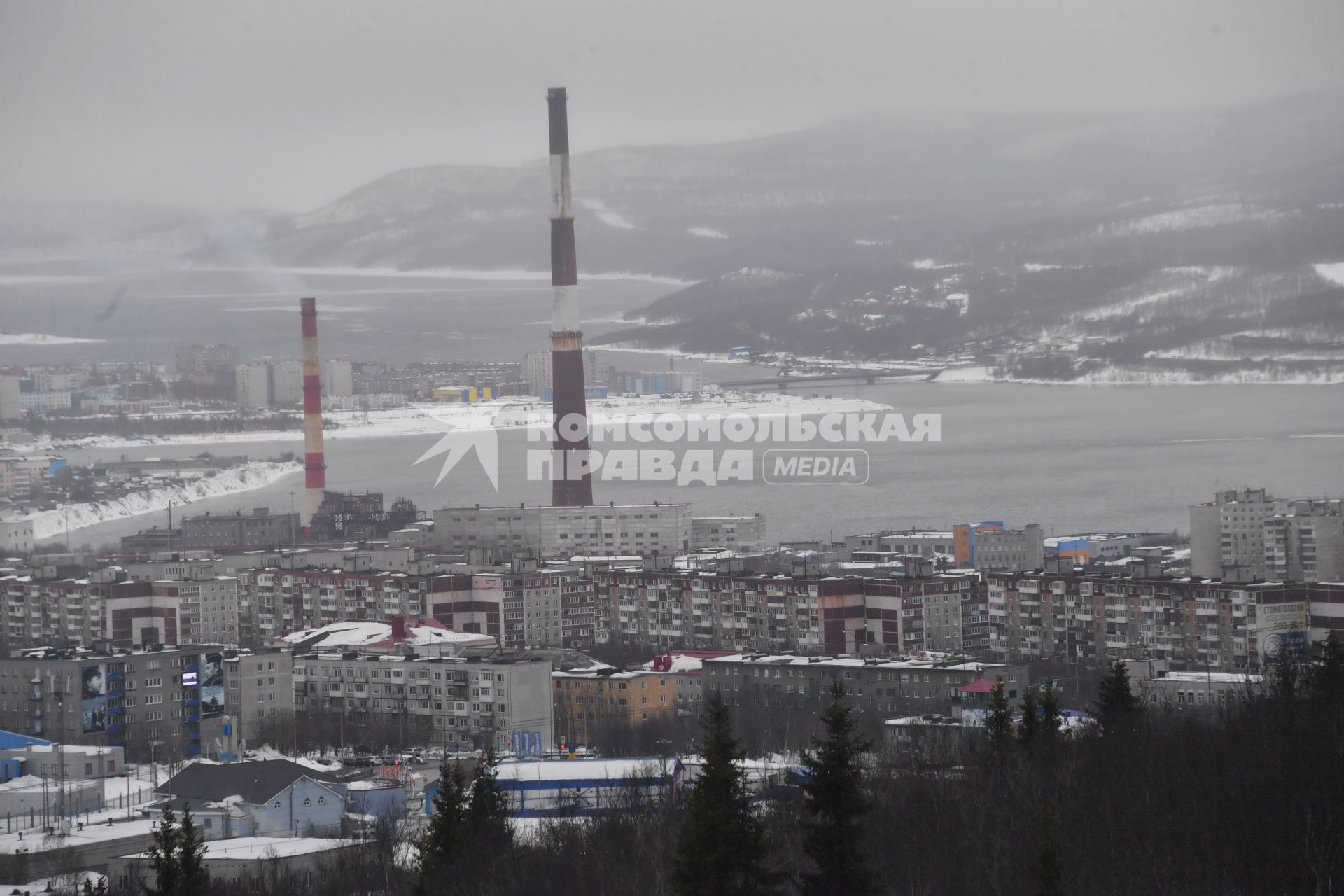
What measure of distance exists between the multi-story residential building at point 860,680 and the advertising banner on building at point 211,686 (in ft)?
5.24

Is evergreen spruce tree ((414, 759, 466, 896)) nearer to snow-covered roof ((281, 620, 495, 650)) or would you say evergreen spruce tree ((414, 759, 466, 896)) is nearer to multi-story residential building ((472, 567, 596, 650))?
snow-covered roof ((281, 620, 495, 650))

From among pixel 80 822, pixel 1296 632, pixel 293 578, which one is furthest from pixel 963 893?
pixel 293 578

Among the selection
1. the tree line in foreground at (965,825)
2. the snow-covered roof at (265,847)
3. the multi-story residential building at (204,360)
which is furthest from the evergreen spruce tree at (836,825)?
the multi-story residential building at (204,360)

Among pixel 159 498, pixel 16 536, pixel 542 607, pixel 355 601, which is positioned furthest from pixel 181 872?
pixel 159 498

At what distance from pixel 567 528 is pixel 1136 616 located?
6.30 meters

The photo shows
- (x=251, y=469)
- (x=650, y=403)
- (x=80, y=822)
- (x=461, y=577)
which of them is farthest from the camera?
(x=650, y=403)

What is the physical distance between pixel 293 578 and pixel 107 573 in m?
0.91

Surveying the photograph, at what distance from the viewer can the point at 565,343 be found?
Answer: 15891 mm

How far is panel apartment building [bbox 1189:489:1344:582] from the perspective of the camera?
11445mm

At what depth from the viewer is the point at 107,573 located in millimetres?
10523

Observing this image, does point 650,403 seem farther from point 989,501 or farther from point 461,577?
point 461,577

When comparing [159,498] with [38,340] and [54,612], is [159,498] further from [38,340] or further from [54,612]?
[38,340]

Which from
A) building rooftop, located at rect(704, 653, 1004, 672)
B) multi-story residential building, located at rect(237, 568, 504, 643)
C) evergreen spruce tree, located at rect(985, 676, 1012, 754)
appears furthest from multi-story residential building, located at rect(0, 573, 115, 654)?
evergreen spruce tree, located at rect(985, 676, 1012, 754)

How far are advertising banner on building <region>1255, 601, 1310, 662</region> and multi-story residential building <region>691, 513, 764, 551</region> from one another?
6.04 m
